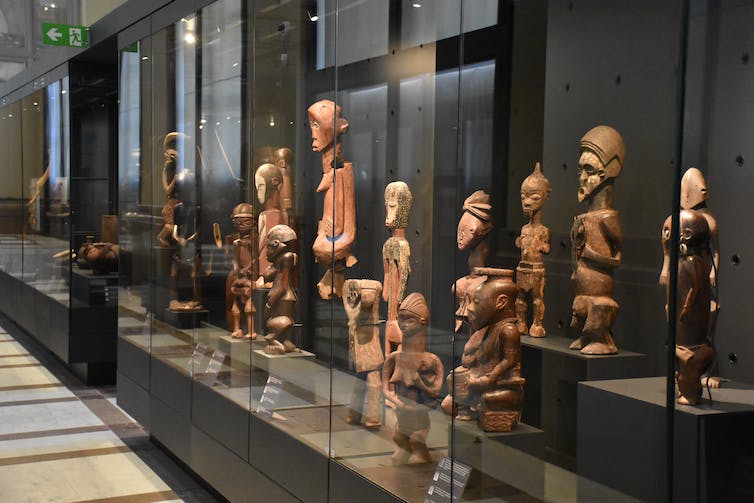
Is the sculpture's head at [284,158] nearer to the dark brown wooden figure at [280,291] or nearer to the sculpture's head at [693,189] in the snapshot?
the dark brown wooden figure at [280,291]

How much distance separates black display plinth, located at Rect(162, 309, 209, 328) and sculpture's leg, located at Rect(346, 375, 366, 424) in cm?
153

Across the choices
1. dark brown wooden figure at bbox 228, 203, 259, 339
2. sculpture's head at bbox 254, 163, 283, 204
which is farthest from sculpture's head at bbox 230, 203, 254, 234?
sculpture's head at bbox 254, 163, 283, 204

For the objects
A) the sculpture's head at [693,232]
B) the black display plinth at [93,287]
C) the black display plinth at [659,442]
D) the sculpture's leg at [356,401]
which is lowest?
the black display plinth at [93,287]

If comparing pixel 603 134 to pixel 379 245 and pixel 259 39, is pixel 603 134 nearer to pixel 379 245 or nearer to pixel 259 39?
pixel 379 245

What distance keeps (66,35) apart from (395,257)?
474cm

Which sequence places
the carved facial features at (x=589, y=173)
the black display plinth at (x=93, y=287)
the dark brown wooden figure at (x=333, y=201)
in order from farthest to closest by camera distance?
1. the black display plinth at (x=93, y=287)
2. the dark brown wooden figure at (x=333, y=201)
3. the carved facial features at (x=589, y=173)

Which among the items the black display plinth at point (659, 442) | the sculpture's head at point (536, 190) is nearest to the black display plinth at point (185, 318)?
the sculpture's head at point (536, 190)

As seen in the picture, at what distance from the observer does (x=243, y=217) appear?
377cm

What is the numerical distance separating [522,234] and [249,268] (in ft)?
6.14

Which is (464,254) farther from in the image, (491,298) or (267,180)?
(267,180)

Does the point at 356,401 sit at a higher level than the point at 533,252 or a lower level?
lower

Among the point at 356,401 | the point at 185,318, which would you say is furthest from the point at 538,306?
the point at 185,318

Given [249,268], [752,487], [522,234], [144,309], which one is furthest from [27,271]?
[752,487]

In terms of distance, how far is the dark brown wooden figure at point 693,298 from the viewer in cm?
167
